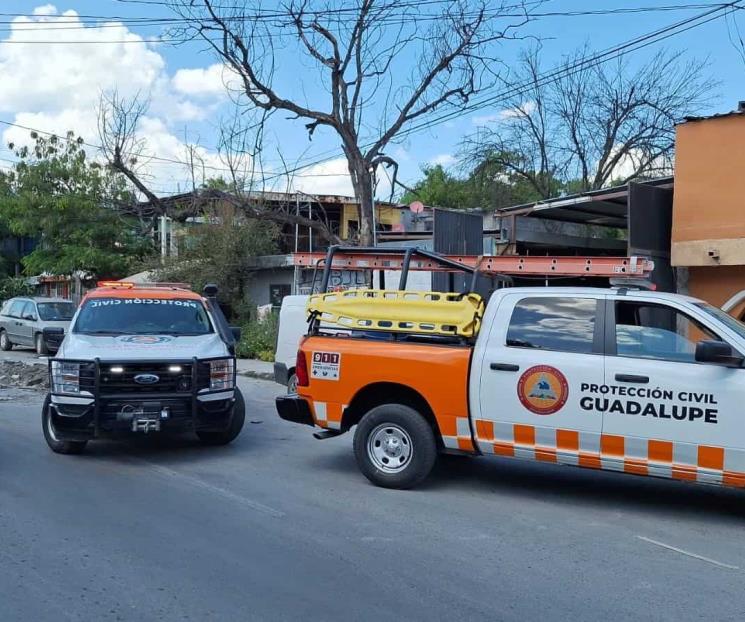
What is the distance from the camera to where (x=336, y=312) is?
25.4 feet

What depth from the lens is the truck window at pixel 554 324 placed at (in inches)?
263

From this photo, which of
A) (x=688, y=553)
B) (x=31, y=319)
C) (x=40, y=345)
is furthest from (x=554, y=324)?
(x=31, y=319)

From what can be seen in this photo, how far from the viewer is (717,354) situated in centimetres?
598

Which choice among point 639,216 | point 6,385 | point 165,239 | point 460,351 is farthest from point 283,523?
point 165,239

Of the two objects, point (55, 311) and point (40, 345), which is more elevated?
point (55, 311)

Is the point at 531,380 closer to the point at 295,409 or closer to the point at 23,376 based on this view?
the point at 295,409

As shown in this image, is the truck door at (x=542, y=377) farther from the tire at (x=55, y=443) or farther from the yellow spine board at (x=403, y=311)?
the tire at (x=55, y=443)

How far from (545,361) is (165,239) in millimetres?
21314

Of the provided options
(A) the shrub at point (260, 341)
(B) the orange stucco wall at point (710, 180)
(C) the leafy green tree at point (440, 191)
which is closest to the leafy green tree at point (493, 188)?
(C) the leafy green tree at point (440, 191)

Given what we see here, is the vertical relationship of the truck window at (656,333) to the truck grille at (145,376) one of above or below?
above

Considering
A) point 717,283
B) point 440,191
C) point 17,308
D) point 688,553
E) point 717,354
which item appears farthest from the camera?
point 440,191

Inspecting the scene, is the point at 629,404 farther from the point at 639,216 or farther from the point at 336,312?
the point at 639,216

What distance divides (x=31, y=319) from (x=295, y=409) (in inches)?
657

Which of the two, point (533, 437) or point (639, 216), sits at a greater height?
point (639, 216)
